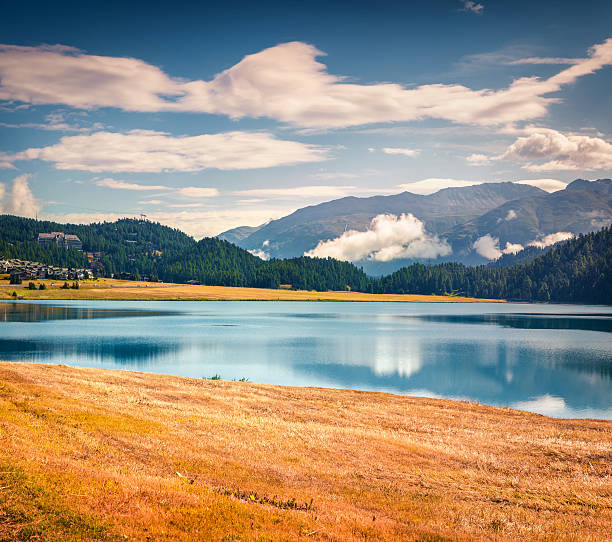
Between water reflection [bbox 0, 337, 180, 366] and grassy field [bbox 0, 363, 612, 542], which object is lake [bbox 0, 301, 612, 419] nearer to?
water reflection [bbox 0, 337, 180, 366]

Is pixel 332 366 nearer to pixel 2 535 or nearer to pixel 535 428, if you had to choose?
pixel 535 428

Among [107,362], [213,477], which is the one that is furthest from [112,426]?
[107,362]

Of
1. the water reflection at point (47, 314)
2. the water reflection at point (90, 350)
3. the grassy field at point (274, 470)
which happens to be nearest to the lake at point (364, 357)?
the water reflection at point (90, 350)

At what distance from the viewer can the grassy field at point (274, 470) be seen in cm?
1471

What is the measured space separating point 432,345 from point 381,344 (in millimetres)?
9959

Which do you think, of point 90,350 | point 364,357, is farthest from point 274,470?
point 90,350

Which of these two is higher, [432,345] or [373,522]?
[373,522]

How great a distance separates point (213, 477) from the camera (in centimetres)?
1966

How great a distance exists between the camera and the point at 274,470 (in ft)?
72.1

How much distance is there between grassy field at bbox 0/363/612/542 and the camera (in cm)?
1471

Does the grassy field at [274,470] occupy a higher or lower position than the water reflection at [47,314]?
higher

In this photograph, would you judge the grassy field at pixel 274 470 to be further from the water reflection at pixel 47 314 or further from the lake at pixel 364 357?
the water reflection at pixel 47 314

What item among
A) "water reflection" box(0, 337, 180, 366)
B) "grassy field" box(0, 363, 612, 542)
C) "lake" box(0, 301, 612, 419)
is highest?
"grassy field" box(0, 363, 612, 542)

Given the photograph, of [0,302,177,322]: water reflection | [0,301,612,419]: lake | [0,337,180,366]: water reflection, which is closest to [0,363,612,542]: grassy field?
[0,301,612,419]: lake
